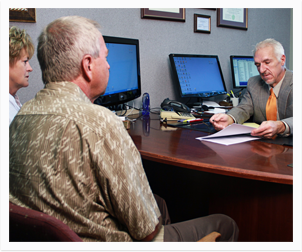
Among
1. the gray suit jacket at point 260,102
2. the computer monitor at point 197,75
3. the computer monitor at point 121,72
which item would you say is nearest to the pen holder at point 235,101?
the computer monitor at point 197,75

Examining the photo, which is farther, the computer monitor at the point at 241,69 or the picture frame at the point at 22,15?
the computer monitor at the point at 241,69

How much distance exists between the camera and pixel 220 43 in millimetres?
2652

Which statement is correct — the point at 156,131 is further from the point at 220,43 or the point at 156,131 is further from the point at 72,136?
the point at 220,43

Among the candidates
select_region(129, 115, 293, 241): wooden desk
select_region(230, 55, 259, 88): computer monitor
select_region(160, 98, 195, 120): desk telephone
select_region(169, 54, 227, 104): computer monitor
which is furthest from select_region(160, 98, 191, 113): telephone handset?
select_region(230, 55, 259, 88): computer monitor

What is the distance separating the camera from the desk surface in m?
0.89

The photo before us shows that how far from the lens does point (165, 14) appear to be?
218cm

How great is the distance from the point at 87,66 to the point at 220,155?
0.59 m

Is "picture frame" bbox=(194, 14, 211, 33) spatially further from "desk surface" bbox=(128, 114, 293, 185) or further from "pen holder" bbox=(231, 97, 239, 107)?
"desk surface" bbox=(128, 114, 293, 185)

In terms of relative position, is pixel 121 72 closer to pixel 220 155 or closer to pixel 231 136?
pixel 231 136

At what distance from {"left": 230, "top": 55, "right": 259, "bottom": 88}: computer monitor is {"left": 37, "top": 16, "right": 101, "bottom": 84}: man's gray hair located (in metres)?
2.11

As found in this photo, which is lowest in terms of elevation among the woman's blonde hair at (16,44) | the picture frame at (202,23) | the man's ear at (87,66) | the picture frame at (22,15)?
the man's ear at (87,66)

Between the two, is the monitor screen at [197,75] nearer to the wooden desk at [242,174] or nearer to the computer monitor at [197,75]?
the computer monitor at [197,75]

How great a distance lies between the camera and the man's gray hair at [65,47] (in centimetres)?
76

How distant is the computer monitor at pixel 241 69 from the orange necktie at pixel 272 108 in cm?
93
